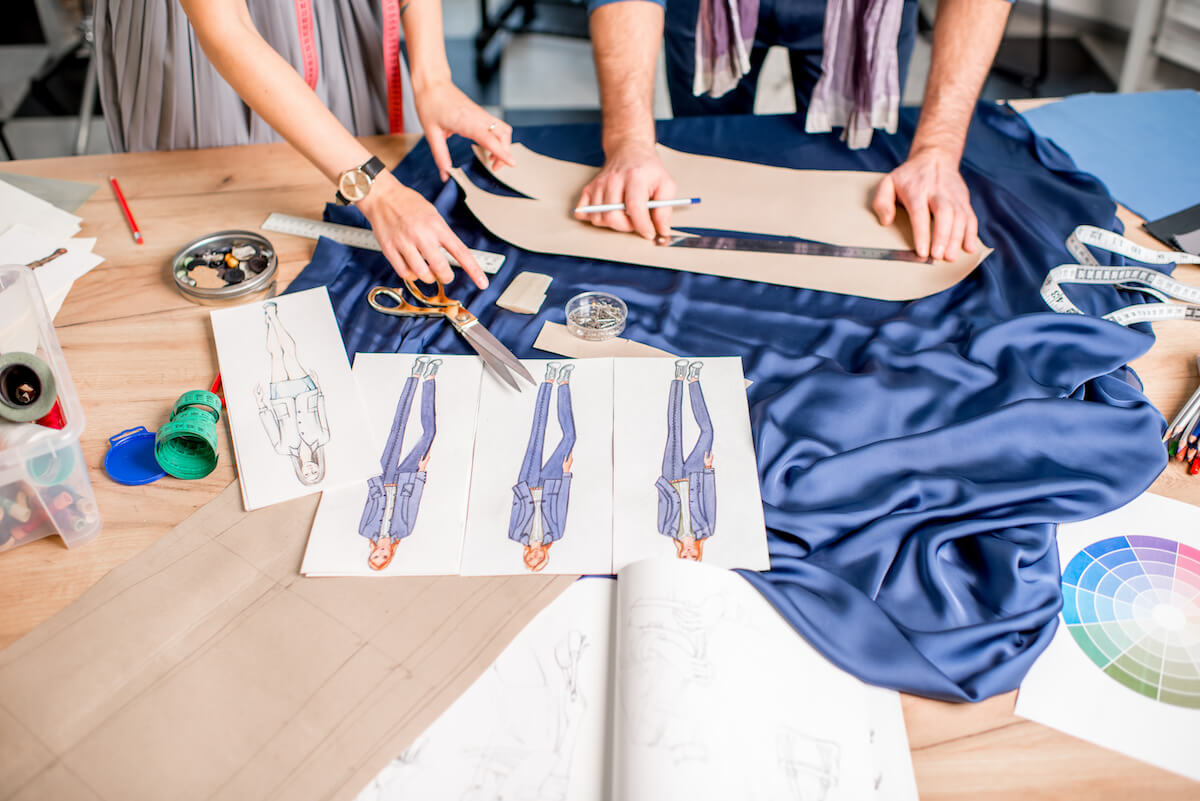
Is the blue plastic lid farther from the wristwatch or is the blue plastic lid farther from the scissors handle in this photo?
the wristwatch

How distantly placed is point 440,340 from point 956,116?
109cm

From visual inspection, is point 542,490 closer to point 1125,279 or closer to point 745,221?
point 745,221

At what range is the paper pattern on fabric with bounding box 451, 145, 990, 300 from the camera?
1290 millimetres

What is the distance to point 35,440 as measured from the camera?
83cm

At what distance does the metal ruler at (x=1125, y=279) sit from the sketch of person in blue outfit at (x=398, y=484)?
3.24 ft

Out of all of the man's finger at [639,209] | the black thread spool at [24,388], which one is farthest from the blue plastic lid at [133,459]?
the man's finger at [639,209]

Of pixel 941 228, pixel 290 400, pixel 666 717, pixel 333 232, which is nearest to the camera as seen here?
pixel 666 717

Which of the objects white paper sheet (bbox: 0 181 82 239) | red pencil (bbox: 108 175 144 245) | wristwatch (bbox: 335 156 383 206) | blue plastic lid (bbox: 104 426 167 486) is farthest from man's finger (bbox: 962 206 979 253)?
white paper sheet (bbox: 0 181 82 239)

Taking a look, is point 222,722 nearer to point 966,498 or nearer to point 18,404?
point 18,404

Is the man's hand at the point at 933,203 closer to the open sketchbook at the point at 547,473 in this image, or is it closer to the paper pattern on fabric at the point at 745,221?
the paper pattern on fabric at the point at 745,221

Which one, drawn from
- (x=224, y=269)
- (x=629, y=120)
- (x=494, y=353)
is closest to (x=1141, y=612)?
(x=494, y=353)

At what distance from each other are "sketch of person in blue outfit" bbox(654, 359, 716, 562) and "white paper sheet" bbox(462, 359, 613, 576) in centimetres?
7

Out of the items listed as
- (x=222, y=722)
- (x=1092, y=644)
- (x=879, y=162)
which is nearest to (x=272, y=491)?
(x=222, y=722)

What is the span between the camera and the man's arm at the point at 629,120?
1372 mm
